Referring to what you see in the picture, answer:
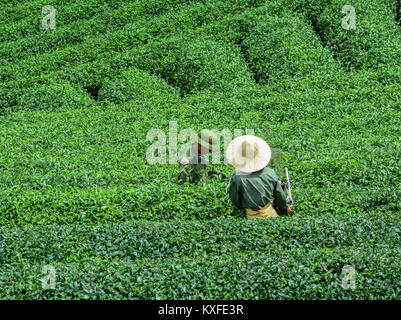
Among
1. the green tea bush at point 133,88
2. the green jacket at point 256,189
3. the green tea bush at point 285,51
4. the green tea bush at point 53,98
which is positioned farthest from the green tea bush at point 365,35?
the green jacket at point 256,189

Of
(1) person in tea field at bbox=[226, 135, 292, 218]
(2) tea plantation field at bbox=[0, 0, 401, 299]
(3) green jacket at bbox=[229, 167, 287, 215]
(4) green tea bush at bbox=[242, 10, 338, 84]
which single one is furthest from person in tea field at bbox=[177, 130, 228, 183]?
(4) green tea bush at bbox=[242, 10, 338, 84]

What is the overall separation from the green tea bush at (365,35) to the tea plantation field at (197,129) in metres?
0.07

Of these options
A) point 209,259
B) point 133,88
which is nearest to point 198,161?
point 209,259

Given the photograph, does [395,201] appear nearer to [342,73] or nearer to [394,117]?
[394,117]

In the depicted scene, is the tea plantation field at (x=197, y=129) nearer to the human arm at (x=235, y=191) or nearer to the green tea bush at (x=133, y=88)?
the green tea bush at (x=133, y=88)

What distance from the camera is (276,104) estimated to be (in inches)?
632

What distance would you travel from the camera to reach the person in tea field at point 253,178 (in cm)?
838

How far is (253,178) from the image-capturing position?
8383mm

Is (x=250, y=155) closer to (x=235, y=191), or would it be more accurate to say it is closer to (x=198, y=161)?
(x=235, y=191)

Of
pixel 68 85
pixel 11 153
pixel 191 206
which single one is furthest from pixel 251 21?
pixel 191 206

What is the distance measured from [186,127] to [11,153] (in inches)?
196

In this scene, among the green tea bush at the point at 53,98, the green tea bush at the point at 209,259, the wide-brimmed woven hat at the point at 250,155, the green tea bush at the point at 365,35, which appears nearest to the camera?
the green tea bush at the point at 209,259

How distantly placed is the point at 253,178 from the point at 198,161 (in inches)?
77.6

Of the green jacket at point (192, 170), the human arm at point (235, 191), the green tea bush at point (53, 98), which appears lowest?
the human arm at point (235, 191)
